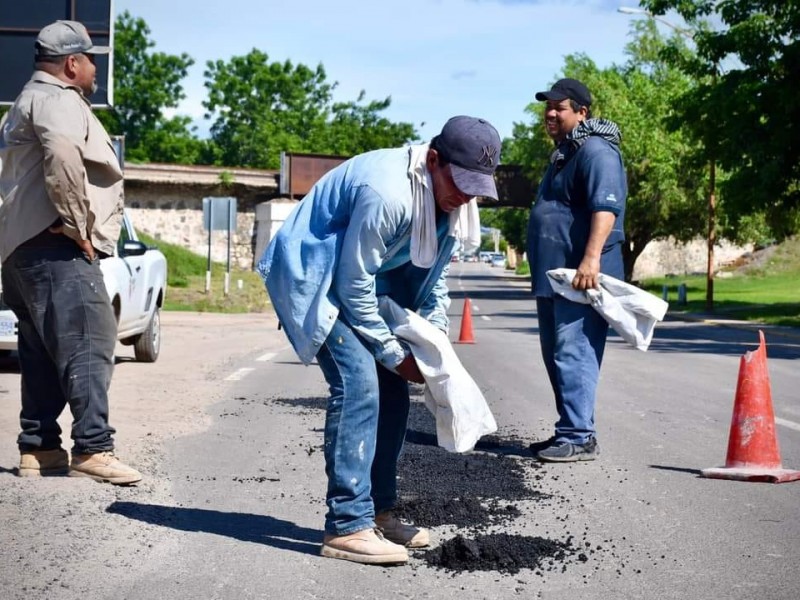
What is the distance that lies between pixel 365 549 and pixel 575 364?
3000 millimetres

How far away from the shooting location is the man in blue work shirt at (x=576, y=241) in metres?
7.32

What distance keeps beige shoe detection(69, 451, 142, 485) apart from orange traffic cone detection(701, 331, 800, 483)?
317 centimetres

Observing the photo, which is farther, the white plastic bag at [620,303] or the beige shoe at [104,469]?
the white plastic bag at [620,303]

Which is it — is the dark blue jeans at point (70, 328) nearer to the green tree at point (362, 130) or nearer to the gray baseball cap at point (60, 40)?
the gray baseball cap at point (60, 40)

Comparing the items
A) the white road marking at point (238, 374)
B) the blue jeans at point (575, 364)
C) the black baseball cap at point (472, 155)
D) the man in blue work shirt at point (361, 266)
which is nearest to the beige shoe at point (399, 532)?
the man in blue work shirt at point (361, 266)

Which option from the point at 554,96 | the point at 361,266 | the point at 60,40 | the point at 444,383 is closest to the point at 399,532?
the point at 444,383

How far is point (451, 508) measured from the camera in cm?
578

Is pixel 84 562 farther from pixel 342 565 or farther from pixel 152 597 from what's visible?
pixel 342 565

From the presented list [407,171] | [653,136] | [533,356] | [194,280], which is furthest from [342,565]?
[653,136]

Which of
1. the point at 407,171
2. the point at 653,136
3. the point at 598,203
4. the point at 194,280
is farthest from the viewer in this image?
the point at 653,136

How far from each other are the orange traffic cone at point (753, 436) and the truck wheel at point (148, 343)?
8132 millimetres

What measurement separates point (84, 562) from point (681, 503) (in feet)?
9.80

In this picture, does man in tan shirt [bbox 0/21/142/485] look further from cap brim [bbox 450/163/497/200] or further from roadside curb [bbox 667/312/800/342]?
roadside curb [bbox 667/312/800/342]

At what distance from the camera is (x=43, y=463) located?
6.45 meters
